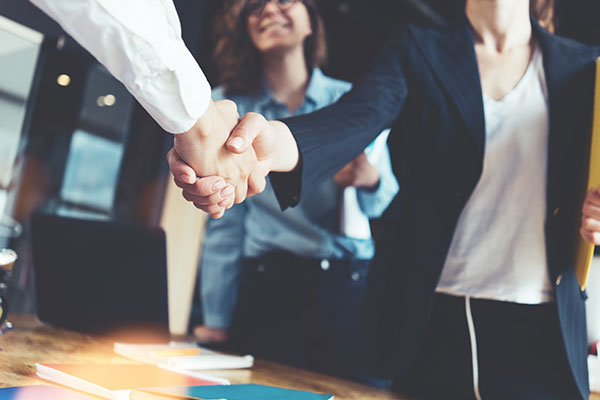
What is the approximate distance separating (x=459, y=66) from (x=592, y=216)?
40 centimetres

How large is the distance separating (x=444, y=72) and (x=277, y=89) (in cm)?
79

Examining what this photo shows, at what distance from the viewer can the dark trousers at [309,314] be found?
1.66 metres

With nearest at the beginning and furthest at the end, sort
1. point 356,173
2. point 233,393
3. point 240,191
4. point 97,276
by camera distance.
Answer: point 233,393 < point 240,191 < point 97,276 < point 356,173

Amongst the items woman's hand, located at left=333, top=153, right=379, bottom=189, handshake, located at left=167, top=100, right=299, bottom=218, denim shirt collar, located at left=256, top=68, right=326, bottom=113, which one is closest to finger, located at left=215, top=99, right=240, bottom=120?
handshake, located at left=167, top=100, right=299, bottom=218

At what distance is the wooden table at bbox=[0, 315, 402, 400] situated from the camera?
0.86m

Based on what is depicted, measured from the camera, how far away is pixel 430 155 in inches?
44.6

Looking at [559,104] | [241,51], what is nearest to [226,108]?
[559,104]

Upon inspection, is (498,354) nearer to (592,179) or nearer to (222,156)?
(592,179)

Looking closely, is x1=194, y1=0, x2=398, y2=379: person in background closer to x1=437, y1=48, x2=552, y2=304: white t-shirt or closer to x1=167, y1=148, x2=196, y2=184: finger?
x1=437, y1=48, x2=552, y2=304: white t-shirt

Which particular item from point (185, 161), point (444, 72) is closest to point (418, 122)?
point (444, 72)

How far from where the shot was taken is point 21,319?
134 centimetres

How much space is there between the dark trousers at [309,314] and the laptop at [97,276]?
449mm

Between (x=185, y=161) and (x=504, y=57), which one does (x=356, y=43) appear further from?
(x=185, y=161)

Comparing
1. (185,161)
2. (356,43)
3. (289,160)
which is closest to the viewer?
(185,161)
